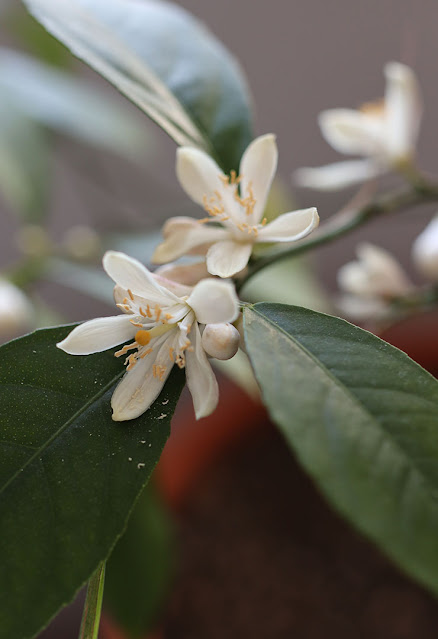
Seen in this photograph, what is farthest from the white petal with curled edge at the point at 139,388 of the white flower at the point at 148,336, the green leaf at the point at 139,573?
the green leaf at the point at 139,573

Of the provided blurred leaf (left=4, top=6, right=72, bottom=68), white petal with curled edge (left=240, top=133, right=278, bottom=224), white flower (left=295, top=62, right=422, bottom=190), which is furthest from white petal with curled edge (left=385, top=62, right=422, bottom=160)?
blurred leaf (left=4, top=6, right=72, bottom=68)

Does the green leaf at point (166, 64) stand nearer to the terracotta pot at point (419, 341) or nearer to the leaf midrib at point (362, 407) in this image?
the leaf midrib at point (362, 407)

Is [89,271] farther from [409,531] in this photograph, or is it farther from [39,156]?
[409,531]

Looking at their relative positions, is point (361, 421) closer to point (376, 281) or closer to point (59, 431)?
point (59, 431)

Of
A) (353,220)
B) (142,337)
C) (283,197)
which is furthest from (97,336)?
(283,197)

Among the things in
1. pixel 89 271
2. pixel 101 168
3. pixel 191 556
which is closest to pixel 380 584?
pixel 191 556

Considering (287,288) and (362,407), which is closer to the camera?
(362,407)
